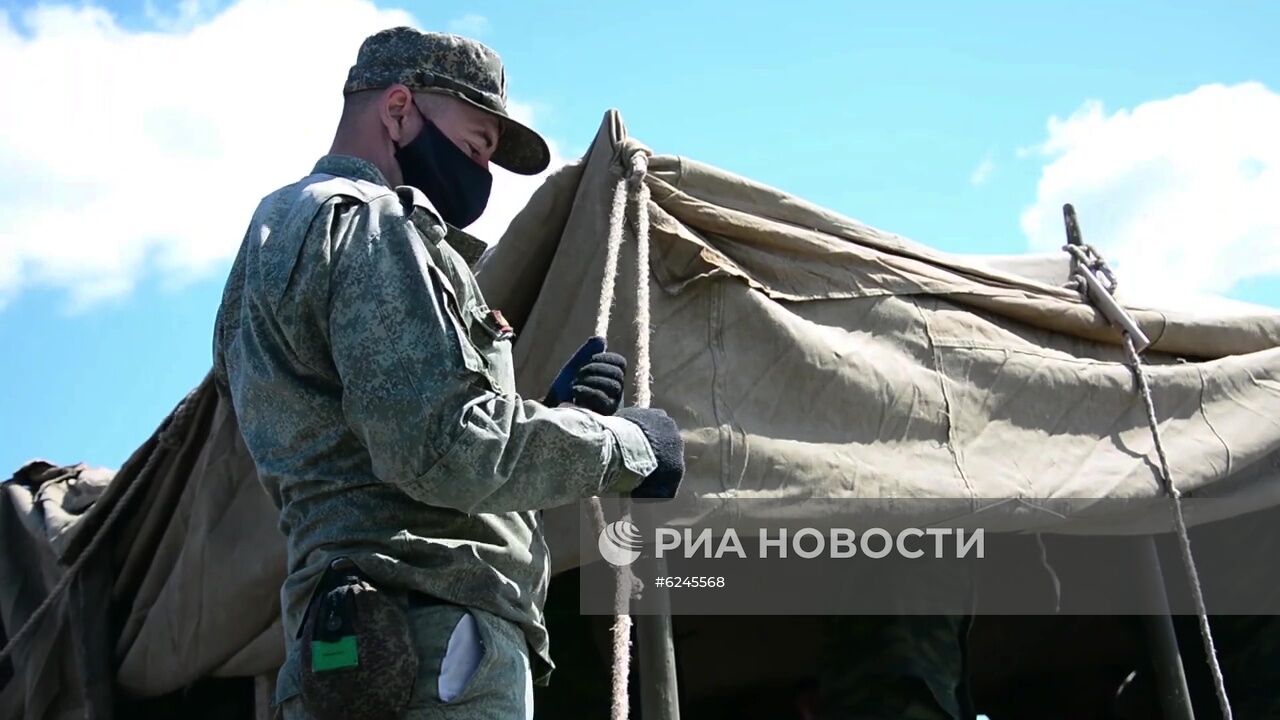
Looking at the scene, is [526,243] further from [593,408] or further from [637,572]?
[593,408]

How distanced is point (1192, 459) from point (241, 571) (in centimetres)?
201

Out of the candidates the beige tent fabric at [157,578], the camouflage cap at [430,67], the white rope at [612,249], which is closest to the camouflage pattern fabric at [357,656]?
the camouflage cap at [430,67]

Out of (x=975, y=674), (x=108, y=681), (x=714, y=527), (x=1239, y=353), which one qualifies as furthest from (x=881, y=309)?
(x=108, y=681)

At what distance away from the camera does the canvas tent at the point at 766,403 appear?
97.3 inches

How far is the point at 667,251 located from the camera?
8.24 feet

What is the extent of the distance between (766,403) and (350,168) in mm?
1015

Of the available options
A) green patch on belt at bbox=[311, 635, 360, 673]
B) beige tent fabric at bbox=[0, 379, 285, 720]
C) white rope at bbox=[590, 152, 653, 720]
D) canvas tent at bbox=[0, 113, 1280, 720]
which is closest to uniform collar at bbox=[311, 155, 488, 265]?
white rope at bbox=[590, 152, 653, 720]

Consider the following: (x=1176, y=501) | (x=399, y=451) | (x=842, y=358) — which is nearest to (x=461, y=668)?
(x=399, y=451)

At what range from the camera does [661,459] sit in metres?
1.62

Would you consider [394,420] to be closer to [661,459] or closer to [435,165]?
[661,459]

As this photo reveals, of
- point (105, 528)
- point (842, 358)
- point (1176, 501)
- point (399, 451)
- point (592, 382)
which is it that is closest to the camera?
point (399, 451)

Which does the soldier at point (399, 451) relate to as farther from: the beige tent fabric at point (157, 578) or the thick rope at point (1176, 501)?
the thick rope at point (1176, 501)

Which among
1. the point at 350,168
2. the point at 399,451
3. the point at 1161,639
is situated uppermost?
the point at 350,168

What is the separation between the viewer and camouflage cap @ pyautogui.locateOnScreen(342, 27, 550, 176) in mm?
1759
